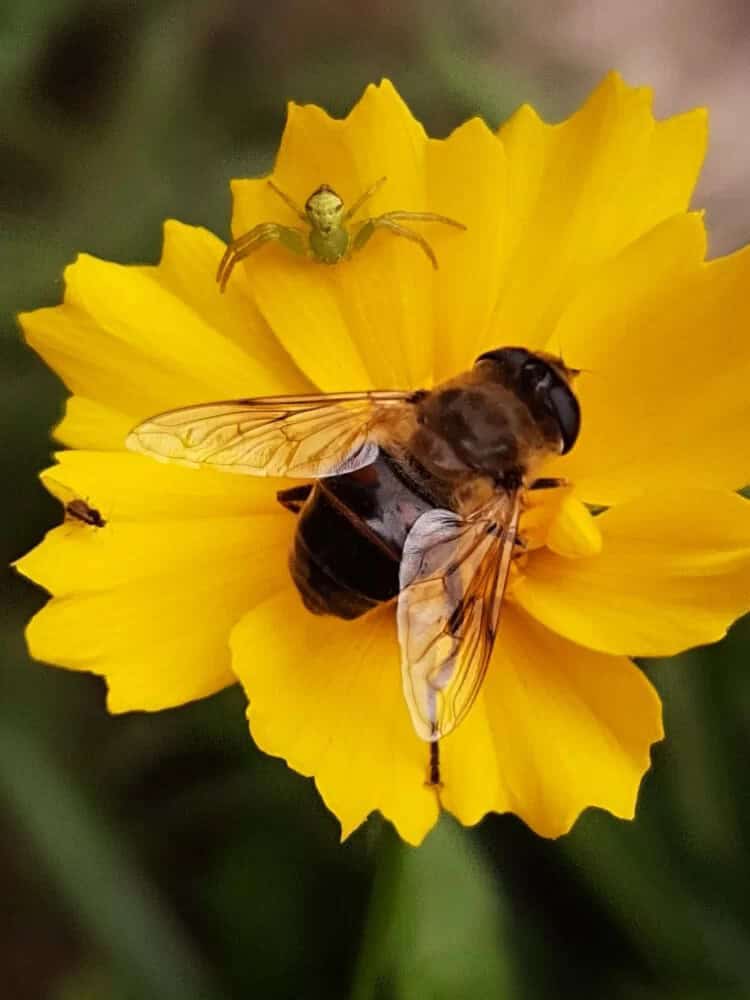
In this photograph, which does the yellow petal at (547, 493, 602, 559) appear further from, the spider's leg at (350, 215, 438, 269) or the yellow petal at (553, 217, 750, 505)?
the spider's leg at (350, 215, 438, 269)

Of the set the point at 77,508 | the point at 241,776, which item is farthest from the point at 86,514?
the point at 241,776

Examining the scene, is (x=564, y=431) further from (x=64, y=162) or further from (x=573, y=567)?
(x=64, y=162)

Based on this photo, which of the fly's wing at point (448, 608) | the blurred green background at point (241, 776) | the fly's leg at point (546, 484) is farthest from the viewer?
the blurred green background at point (241, 776)

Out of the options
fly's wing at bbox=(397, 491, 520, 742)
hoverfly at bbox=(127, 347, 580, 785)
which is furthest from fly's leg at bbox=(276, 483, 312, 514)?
fly's wing at bbox=(397, 491, 520, 742)

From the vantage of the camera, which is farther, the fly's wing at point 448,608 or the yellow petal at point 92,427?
the yellow petal at point 92,427

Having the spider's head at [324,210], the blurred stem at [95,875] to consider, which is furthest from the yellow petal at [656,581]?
the blurred stem at [95,875]

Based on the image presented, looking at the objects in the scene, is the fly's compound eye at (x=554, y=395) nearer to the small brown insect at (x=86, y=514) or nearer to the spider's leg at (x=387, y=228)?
the spider's leg at (x=387, y=228)

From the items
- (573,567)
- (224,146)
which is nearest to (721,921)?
(573,567)

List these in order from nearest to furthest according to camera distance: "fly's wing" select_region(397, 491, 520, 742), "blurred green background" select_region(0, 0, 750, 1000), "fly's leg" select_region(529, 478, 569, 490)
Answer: "fly's wing" select_region(397, 491, 520, 742), "fly's leg" select_region(529, 478, 569, 490), "blurred green background" select_region(0, 0, 750, 1000)
